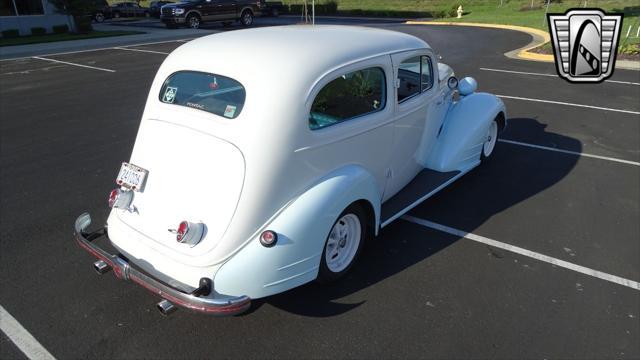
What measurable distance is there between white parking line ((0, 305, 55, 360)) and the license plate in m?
1.24

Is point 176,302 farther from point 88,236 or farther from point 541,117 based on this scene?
point 541,117

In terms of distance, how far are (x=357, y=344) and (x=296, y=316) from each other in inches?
20.7

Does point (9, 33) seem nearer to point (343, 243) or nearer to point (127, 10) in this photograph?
point (127, 10)

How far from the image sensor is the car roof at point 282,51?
3158mm

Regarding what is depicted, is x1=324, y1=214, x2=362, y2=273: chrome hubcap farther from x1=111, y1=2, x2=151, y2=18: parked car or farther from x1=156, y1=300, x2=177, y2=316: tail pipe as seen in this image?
x1=111, y1=2, x2=151, y2=18: parked car

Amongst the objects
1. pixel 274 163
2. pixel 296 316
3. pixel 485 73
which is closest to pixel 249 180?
pixel 274 163

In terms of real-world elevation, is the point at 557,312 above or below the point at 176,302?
below

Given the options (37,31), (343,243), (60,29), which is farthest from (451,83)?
(60,29)

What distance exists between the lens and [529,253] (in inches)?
161

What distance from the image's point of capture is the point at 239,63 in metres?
3.21

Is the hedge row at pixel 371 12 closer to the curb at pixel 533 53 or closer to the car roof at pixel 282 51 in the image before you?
→ the curb at pixel 533 53

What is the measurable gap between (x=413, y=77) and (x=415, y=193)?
1179 mm
